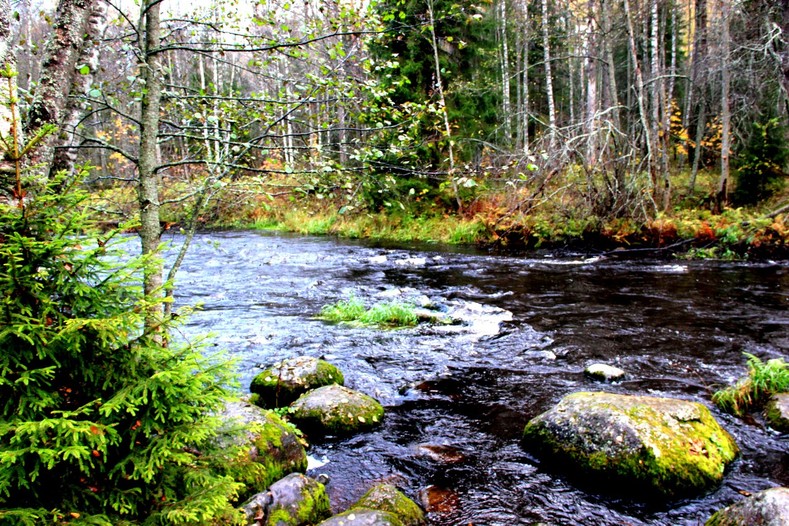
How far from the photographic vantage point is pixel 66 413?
1.88 meters

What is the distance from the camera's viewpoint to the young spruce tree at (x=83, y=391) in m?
1.88

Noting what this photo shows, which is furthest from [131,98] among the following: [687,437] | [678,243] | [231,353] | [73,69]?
[678,243]

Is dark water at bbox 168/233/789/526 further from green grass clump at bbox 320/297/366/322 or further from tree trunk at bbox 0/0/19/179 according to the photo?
tree trunk at bbox 0/0/19/179

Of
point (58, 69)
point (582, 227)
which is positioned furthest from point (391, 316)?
point (582, 227)

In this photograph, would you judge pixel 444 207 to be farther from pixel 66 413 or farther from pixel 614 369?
pixel 66 413

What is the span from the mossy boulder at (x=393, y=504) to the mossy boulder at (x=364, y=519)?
11cm

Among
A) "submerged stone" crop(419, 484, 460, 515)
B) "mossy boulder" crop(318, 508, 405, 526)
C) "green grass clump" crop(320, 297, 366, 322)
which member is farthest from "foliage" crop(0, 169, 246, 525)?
"green grass clump" crop(320, 297, 366, 322)

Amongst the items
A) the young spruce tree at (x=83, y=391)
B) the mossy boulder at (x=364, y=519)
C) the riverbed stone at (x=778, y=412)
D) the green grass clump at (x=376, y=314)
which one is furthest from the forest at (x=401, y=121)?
the riverbed stone at (x=778, y=412)

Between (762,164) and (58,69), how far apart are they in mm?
20390

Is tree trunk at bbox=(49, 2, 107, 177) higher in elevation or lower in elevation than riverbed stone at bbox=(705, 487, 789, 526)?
higher

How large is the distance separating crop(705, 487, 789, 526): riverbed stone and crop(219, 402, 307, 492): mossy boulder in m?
3.22

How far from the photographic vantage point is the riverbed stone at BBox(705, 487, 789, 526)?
9.82 feet

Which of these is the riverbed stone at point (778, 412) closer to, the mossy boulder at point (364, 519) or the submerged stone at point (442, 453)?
the submerged stone at point (442, 453)

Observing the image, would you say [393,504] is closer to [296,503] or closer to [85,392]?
[296,503]
